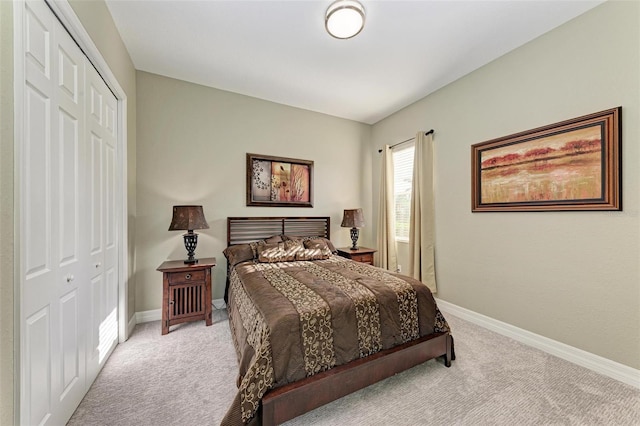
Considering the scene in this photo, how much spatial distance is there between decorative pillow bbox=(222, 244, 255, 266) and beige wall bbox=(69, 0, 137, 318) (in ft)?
3.39

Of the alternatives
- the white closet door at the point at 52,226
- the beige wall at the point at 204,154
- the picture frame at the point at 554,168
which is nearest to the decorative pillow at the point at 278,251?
the beige wall at the point at 204,154

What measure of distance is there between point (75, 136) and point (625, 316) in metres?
4.26

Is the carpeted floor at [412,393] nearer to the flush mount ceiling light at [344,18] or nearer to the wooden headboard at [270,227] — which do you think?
the wooden headboard at [270,227]

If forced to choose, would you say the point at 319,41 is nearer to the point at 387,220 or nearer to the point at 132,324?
the point at 387,220

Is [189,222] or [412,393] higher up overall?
[189,222]

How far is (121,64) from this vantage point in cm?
244

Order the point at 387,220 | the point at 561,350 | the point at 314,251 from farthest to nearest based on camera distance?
the point at 387,220 < the point at 314,251 < the point at 561,350

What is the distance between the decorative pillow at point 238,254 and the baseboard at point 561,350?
111 inches

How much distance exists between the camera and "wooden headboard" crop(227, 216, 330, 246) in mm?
3484

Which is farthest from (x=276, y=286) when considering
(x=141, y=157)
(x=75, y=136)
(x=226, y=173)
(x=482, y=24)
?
(x=482, y=24)

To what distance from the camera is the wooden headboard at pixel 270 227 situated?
348 centimetres

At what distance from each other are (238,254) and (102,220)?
1.39 m

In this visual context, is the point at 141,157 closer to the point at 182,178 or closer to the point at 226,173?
the point at 182,178

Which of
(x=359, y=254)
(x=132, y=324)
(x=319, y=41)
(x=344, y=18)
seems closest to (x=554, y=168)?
(x=344, y=18)
